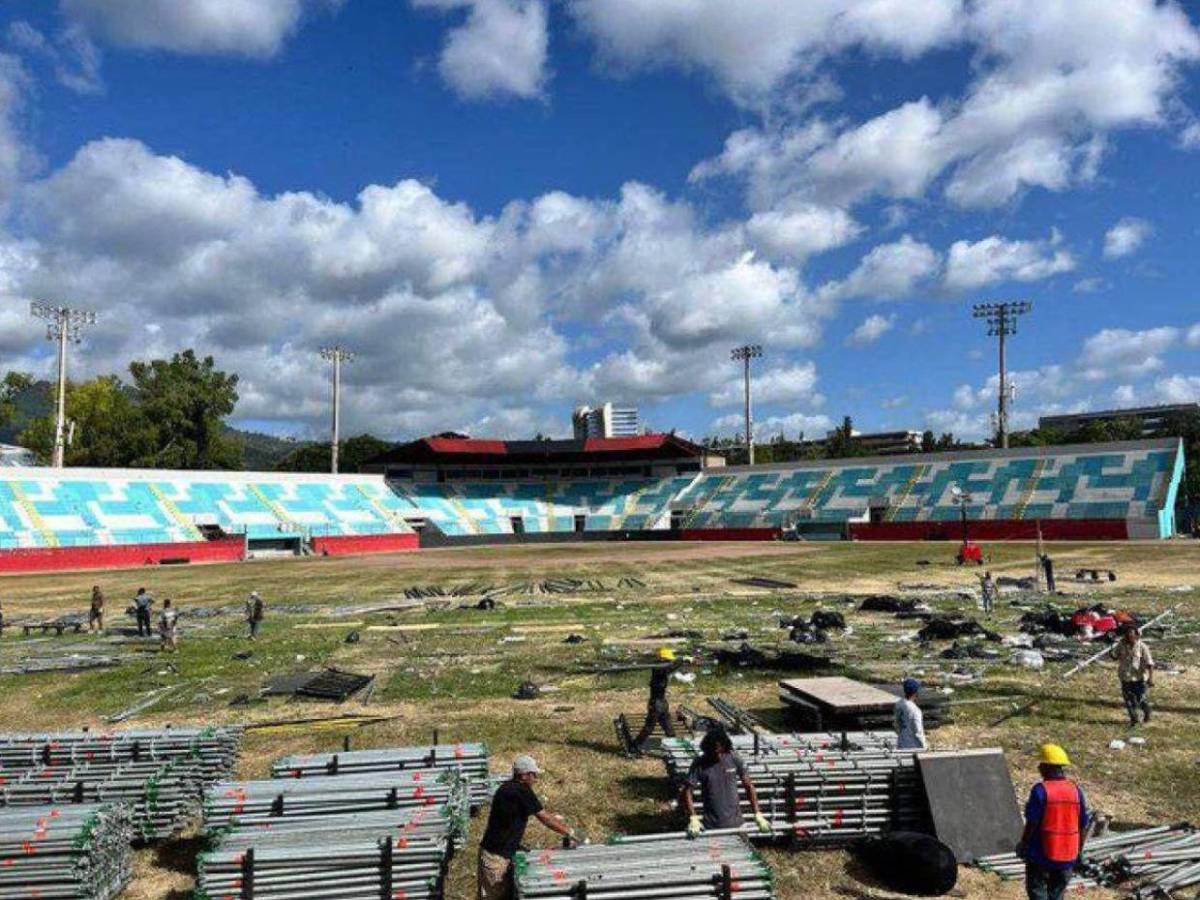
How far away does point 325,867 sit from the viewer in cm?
802

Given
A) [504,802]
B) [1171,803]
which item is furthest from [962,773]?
[504,802]

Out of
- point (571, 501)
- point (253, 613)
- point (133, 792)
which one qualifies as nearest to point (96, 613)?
point (253, 613)

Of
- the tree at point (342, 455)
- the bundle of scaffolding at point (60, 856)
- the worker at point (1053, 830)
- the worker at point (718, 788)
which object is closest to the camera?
the worker at point (1053, 830)

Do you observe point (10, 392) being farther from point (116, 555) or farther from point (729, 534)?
point (729, 534)

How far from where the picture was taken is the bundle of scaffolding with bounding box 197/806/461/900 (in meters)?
7.92

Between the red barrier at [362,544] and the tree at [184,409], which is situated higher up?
the tree at [184,409]

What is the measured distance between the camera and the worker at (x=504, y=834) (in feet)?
24.9

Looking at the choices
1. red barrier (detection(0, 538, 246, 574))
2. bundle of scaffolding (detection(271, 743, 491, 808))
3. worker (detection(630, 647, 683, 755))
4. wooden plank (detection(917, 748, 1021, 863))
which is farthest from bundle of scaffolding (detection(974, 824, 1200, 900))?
red barrier (detection(0, 538, 246, 574))

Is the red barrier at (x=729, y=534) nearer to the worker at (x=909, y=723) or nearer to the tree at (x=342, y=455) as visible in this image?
A: the worker at (x=909, y=723)

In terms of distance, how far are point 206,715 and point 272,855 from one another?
10166 millimetres

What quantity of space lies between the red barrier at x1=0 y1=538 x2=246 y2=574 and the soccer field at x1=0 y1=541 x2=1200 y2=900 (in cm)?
1387

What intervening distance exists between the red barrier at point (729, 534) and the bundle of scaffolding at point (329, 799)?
219 ft

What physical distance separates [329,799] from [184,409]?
319 ft

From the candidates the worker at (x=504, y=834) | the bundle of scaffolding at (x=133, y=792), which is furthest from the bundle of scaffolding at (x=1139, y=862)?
the bundle of scaffolding at (x=133, y=792)
